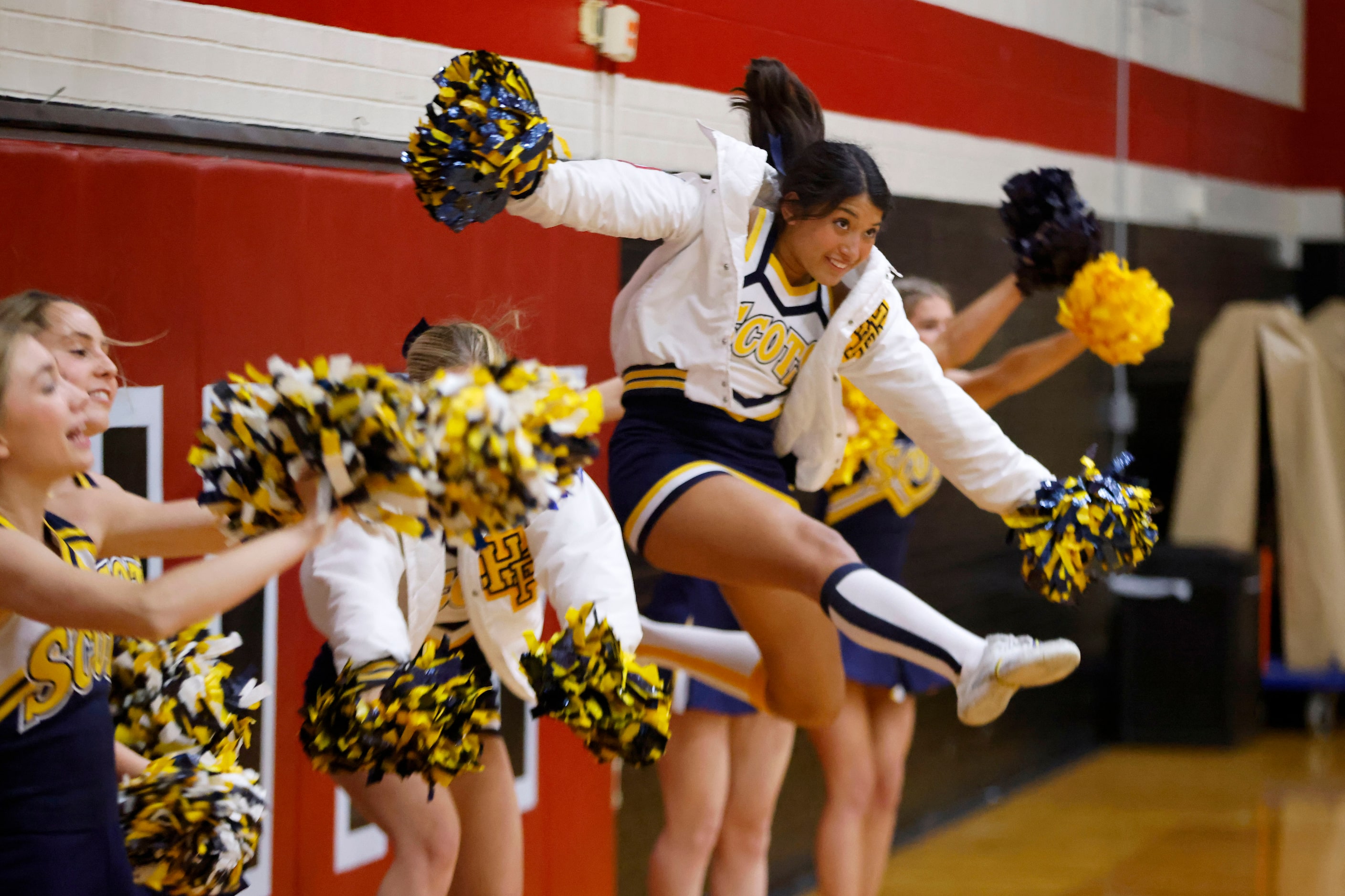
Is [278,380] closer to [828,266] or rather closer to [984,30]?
[828,266]

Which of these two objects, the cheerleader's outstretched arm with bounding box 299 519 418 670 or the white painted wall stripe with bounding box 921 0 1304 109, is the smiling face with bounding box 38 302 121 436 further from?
the white painted wall stripe with bounding box 921 0 1304 109

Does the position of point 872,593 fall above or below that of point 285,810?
above

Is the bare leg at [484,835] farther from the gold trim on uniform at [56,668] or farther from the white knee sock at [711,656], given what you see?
the gold trim on uniform at [56,668]

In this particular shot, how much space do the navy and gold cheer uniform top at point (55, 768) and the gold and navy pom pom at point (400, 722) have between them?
338mm

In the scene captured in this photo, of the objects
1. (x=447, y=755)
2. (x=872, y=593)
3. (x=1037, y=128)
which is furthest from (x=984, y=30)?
(x=447, y=755)

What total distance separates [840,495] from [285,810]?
60.9 inches

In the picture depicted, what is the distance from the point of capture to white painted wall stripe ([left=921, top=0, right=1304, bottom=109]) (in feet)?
18.0

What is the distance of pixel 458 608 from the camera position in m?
2.57

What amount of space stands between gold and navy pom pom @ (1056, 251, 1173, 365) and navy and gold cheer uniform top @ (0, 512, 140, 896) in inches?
79.8

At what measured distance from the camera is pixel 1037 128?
18.2 ft

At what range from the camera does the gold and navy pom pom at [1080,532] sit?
2.47m

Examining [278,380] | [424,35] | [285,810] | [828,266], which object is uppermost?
[424,35]

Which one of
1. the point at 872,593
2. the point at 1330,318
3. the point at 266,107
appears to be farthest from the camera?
the point at 1330,318

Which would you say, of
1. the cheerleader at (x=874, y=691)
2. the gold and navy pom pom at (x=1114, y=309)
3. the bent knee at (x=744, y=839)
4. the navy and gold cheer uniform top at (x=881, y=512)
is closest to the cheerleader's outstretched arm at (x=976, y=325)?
the cheerleader at (x=874, y=691)
